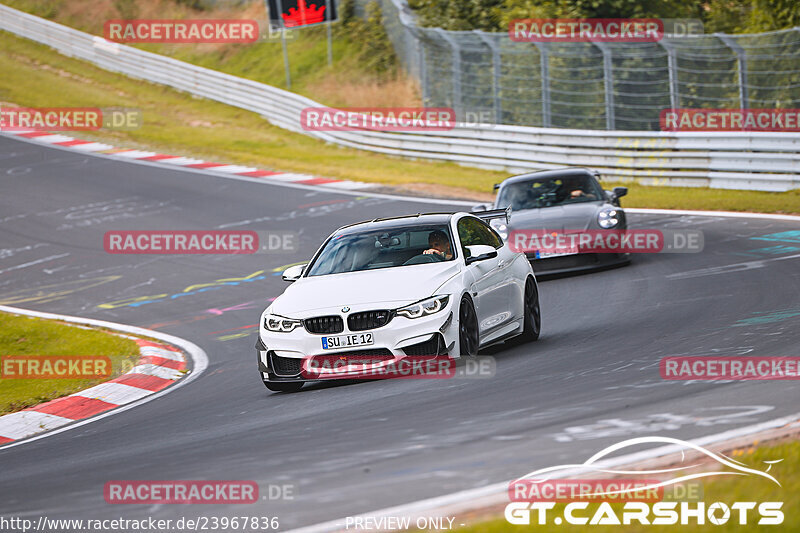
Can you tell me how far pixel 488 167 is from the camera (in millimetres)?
28703

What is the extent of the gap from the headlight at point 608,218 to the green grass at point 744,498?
1022 centimetres

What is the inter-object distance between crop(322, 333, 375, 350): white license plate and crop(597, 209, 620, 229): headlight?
7054mm

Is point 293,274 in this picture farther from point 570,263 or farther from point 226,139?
point 226,139

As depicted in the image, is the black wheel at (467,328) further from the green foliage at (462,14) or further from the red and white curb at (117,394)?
the green foliage at (462,14)

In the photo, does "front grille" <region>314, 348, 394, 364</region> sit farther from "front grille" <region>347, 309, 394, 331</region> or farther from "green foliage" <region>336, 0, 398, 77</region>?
"green foliage" <region>336, 0, 398, 77</region>

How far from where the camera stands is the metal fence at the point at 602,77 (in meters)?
23.6

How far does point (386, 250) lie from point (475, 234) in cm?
107

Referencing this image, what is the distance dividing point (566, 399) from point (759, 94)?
17.9 metres

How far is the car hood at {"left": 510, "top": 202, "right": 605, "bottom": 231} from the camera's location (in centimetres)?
1562


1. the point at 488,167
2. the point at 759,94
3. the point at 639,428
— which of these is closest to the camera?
the point at 639,428

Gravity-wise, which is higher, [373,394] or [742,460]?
[742,460]

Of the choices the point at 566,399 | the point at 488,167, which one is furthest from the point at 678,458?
the point at 488,167

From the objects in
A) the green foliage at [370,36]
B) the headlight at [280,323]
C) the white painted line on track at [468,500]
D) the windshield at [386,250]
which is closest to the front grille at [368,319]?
the headlight at [280,323]

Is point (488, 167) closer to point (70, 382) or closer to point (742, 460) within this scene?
point (70, 382)
